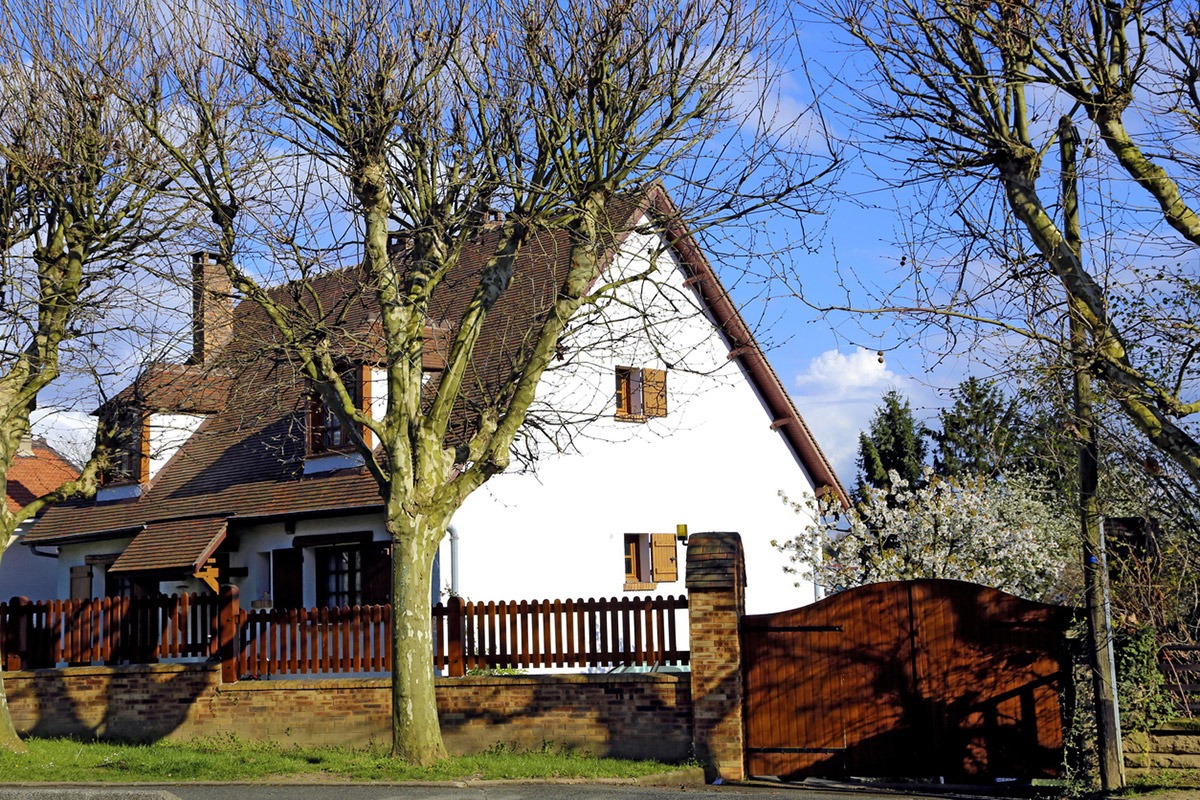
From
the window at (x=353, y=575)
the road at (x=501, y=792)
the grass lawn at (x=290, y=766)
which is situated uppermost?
the window at (x=353, y=575)

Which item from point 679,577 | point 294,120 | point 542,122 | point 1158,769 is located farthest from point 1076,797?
point 679,577

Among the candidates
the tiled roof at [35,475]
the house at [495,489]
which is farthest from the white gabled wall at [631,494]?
the tiled roof at [35,475]

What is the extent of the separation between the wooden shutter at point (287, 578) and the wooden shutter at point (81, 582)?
6.05 m

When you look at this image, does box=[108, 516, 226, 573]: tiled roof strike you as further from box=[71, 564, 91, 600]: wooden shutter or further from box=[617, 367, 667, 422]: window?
box=[617, 367, 667, 422]: window

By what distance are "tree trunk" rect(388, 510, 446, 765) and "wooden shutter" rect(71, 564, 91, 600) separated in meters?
16.1

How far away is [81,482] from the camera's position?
1761cm

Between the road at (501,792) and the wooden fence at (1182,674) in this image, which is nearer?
the road at (501,792)

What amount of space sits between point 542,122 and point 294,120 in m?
2.69

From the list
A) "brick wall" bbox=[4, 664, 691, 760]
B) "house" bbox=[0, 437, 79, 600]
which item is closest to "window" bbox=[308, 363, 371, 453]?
"brick wall" bbox=[4, 664, 691, 760]

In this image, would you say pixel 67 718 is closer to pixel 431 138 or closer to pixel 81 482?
pixel 81 482

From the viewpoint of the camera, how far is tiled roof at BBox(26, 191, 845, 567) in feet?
71.5

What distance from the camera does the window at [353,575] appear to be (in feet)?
70.5

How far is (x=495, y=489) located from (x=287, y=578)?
168 inches

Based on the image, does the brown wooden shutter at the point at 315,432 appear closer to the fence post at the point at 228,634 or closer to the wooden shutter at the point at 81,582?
the fence post at the point at 228,634
